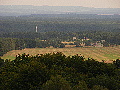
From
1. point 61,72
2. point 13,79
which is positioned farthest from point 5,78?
point 61,72

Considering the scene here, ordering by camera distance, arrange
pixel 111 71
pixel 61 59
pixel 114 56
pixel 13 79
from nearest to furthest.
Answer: pixel 13 79, pixel 111 71, pixel 61 59, pixel 114 56

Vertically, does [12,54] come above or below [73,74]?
below

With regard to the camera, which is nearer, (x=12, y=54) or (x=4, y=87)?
(x=4, y=87)

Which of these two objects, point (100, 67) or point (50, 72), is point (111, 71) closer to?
point (100, 67)

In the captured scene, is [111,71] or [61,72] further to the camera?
[111,71]

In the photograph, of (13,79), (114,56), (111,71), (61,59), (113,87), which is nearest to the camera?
(113,87)

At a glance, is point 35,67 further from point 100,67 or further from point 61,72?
point 100,67

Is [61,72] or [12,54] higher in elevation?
[61,72]

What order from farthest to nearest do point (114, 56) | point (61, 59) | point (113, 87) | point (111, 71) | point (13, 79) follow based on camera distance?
point (114, 56) < point (61, 59) < point (111, 71) < point (13, 79) < point (113, 87)

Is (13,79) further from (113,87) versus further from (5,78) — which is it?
(113,87)

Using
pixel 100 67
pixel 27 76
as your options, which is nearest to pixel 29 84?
pixel 27 76
